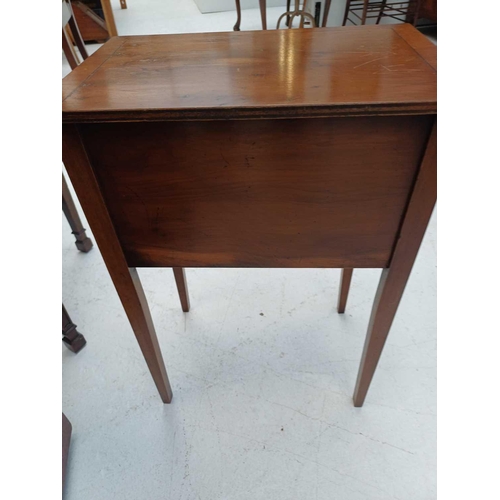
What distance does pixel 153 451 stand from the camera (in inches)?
36.9

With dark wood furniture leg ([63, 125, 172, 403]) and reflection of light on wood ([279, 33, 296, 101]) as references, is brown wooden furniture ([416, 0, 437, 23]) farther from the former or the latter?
dark wood furniture leg ([63, 125, 172, 403])

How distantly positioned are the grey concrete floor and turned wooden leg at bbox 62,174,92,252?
0.67 ft

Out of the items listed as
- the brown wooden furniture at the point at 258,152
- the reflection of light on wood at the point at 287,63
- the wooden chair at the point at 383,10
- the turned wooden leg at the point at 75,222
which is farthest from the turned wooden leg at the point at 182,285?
the wooden chair at the point at 383,10

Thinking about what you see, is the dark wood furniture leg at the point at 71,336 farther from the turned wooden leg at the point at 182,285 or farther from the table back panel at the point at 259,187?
the table back panel at the point at 259,187

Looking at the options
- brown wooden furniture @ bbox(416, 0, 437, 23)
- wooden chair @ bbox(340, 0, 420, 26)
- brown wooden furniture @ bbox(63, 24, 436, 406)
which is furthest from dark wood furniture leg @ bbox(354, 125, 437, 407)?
brown wooden furniture @ bbox(416, 0, 437, 23)

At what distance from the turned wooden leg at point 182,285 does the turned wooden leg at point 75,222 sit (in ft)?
1.78

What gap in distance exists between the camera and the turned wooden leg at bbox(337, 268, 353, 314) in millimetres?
1137

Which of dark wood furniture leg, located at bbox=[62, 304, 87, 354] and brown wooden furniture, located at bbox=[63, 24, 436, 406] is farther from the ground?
brown wooden furniture, located at bbox=[63, 24, 436, 406]

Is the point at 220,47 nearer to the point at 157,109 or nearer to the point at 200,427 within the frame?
the point at 157,109

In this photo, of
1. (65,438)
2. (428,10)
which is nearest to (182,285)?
(65,438)

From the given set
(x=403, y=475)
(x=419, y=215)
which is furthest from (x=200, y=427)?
(x=419, y=215)

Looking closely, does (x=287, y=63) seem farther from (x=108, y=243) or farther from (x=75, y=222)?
(x=75, y=222)

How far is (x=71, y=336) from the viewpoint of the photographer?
3.71ft

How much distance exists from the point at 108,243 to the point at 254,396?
2.03ft
